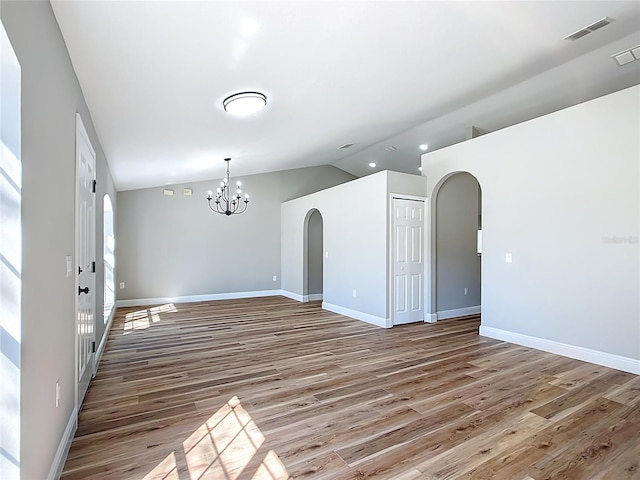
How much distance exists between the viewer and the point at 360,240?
19.3ft

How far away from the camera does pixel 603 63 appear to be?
378 centimetres

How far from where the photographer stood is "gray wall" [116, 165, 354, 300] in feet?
24.0

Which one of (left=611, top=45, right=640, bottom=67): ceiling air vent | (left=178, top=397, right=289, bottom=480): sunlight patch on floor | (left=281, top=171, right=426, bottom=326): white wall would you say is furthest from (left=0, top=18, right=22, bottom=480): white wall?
(left=611, top=45, right=640, bottom=67): ceiling air vent

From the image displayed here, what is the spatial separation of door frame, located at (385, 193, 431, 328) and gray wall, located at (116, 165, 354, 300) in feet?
12.9

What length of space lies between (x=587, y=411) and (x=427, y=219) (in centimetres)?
352

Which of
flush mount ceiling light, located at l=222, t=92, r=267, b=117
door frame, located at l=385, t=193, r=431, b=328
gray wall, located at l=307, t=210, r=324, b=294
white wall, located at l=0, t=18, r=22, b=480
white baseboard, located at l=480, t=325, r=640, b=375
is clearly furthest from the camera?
gray wall, located at l=307, t=210, r=324, b=294

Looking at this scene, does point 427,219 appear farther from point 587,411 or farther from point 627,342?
point 587,411

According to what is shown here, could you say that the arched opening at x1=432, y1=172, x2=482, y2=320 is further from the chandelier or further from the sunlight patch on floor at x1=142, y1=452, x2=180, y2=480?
the sunlight patch on floor at x1=142, y1=452, x2=180, y2=480

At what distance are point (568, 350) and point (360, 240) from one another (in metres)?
3.13

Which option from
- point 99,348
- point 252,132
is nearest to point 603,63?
point 252,132

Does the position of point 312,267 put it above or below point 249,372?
above

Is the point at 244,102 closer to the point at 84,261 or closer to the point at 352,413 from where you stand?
the point at 84,261

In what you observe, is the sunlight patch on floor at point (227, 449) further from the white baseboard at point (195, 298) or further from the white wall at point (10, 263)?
the white baseboard at point (195, 298)

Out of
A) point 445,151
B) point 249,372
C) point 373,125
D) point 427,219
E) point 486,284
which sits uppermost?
point 373,125
